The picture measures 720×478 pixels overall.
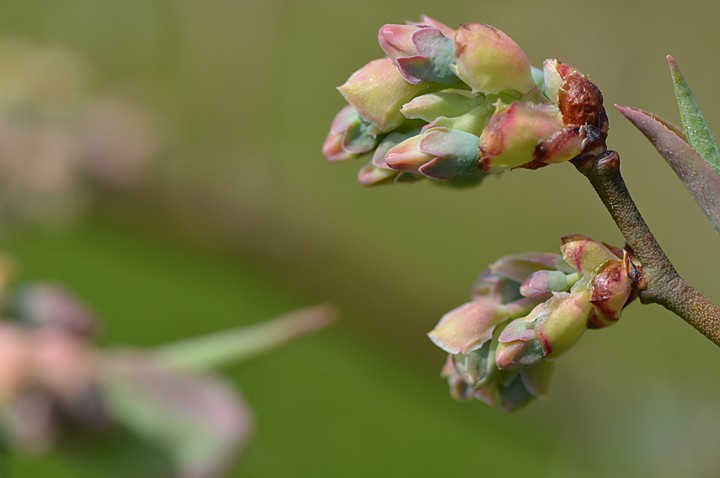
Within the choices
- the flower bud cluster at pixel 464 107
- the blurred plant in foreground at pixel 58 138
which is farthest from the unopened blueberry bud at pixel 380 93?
the blurred plant in foreground at pixel 58 138

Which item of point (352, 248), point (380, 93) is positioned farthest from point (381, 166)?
point (352, 248)

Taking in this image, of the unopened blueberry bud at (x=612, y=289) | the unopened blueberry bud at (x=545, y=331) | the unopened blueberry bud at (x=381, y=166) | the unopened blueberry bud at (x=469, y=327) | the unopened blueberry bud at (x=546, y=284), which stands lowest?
the unopened blueberry bud at (x=469, y=327)

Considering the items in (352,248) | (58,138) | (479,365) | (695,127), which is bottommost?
(352,248)

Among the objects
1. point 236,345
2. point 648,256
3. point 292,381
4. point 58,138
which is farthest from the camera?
point 292,381

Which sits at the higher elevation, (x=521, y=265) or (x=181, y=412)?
(x=521, y=265)

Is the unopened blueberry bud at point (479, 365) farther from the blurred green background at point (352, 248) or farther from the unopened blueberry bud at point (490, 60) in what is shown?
the blurred green background at point (352, 248)

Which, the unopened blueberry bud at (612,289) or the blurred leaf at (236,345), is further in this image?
the blurred leaf at (236,345)

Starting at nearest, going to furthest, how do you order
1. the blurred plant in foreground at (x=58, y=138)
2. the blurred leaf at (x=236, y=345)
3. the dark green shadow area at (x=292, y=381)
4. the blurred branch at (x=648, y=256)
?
1. the blurred branch at (x=648, y=256)
2. the blurred leaf at (x=236, y=345)
3. the blurred plant in foreground at (x=58, y=138)
4. the dark green shadow area at (x=292, y=381)

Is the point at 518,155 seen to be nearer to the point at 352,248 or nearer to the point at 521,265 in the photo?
the point at 521,265
